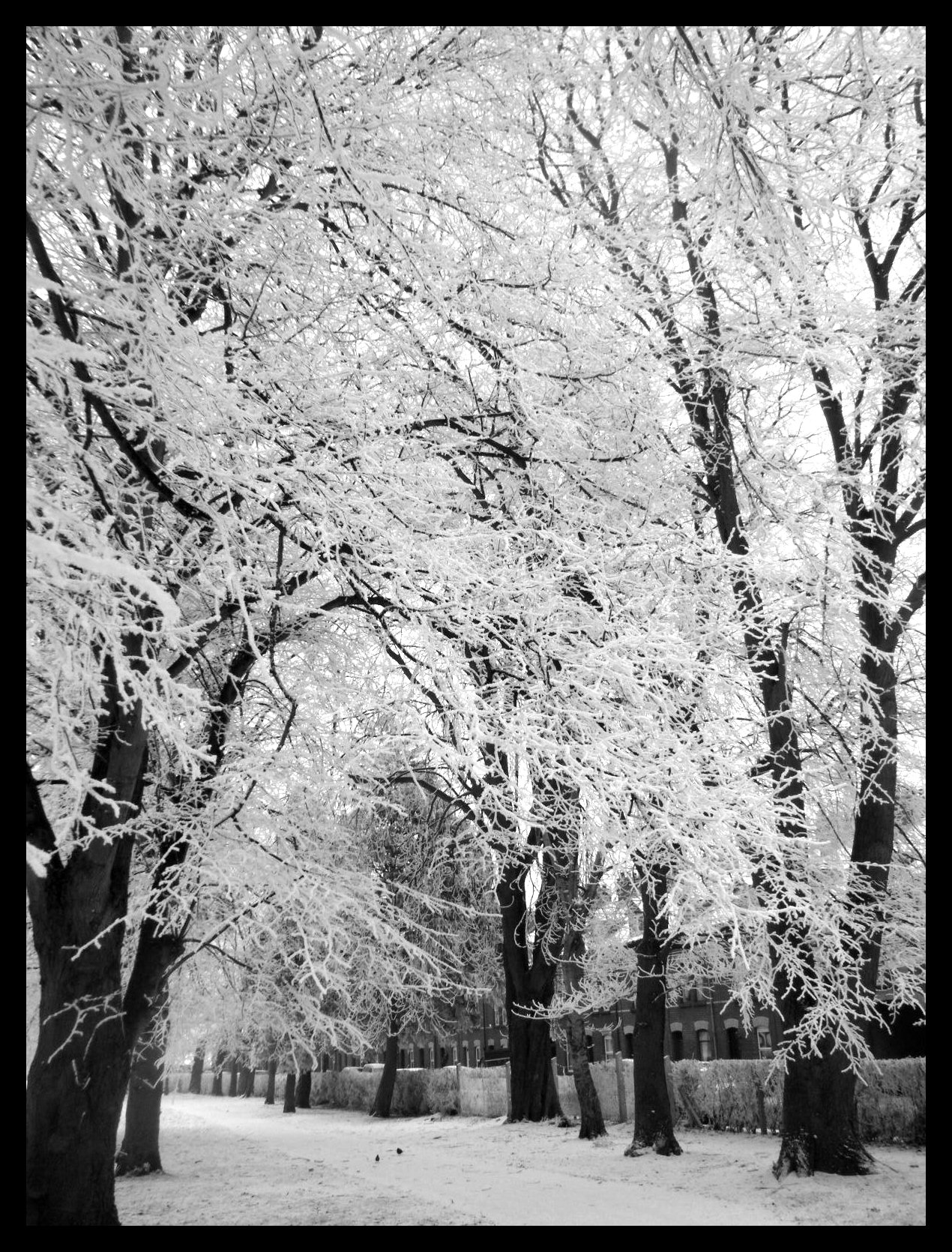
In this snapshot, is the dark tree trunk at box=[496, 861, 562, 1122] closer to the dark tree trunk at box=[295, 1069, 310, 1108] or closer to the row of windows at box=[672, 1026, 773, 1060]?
the row of windows at box=[672, 1026, 773, 1060]

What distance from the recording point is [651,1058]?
1427 centimetres

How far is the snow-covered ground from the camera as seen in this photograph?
9562mm

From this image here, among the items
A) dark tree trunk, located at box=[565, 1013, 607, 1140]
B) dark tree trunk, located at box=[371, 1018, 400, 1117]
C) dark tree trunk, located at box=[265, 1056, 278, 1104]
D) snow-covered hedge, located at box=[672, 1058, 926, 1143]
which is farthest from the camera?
dark tree trunk, located at box=[265, 1056, 278, 1104]

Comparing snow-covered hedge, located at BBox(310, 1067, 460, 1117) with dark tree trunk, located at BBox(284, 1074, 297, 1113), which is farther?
dark tree trunk, located at BBox(284, 1074, 297, 1113)

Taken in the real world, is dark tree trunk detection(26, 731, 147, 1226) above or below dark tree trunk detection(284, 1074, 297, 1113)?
above

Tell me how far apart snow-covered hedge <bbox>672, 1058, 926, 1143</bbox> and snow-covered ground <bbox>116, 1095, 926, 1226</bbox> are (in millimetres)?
532

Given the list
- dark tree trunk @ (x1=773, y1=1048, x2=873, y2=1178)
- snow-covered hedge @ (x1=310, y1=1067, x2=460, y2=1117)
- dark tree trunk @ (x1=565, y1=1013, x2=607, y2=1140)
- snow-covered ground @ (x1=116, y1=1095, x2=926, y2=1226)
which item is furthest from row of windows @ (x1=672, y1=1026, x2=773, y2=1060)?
dark tree trunk @ (x1=773, y1=1048, x2=873, y2=1178)

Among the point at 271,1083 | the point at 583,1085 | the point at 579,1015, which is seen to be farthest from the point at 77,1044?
the point at 271,1083

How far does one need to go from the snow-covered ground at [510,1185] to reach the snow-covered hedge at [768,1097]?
1.75 ft

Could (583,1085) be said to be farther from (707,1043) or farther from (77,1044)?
(77,1044)

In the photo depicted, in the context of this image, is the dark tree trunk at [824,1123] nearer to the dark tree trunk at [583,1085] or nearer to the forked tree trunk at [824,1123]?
the forked tree trunk at [824,1123]

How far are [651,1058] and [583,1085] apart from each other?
3.09 metres

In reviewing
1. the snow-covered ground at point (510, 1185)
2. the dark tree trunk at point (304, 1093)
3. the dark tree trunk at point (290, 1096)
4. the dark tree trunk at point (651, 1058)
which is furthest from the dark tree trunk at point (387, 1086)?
the dark tree trunk at point (651, 1058)

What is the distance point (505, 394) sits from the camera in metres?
8.55
